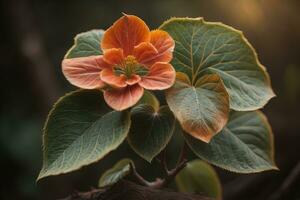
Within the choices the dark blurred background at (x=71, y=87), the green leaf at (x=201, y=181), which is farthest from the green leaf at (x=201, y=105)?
the dark blurred background at (x=71, y=87)

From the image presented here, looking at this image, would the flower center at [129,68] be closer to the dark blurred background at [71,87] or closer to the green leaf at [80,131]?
the green leaf at [80,131]

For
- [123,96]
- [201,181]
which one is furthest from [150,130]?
[201,181]

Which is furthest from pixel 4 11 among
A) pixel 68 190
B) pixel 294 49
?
pixel 294 49

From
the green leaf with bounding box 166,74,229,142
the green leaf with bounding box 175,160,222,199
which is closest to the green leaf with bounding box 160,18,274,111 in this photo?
the green leaf with bounding box 166,74,229,142

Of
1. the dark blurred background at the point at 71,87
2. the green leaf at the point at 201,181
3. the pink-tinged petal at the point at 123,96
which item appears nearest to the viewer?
the pink-tinged petal at the point at 123,96

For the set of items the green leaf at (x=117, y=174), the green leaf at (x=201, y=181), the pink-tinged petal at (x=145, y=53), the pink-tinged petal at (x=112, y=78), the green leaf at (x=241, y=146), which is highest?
the pink-tinged petal at (x=145, y=53)

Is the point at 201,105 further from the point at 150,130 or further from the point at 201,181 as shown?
the point at 201,181

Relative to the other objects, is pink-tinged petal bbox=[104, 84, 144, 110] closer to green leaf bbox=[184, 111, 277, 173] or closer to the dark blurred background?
green leaf bbox=[184, 111, 277, 173]
